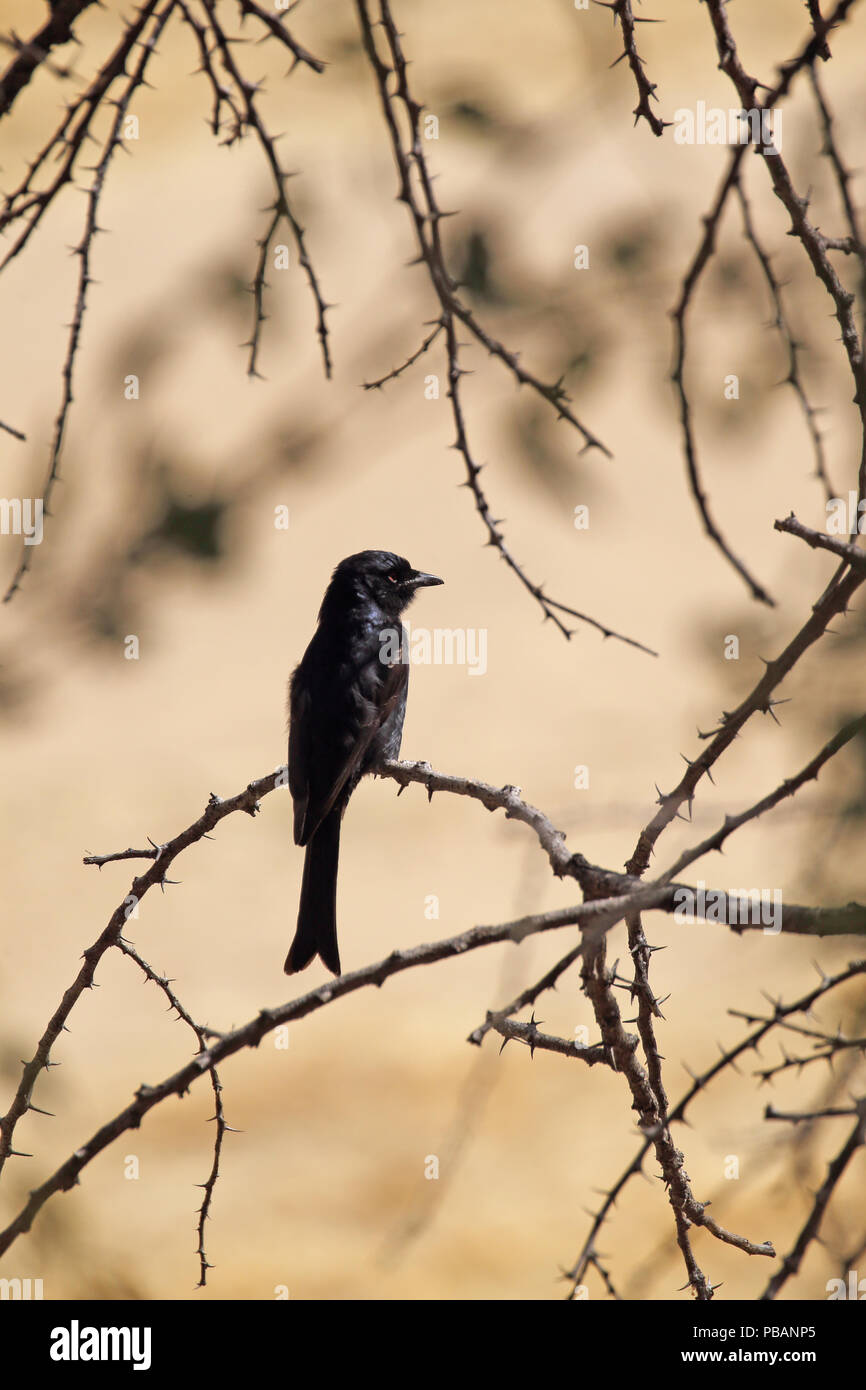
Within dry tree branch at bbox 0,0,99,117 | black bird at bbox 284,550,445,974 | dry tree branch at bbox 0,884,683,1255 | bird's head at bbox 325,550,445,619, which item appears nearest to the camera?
dry tree branch at bbox 0,884,683,1255

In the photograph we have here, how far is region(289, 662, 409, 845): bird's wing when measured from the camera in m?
4.47

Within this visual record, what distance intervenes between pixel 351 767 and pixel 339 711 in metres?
0.28

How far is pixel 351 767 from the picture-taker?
4512mm

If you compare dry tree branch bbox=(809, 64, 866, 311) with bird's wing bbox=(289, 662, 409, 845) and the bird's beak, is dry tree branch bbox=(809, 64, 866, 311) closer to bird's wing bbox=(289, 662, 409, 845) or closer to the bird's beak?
bird's wing bbox=(289, 662, 409, 845)

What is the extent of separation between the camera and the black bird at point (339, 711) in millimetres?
4457

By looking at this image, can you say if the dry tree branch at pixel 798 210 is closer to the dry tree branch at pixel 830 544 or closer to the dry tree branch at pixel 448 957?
the dry tree branch at pixel 830 544

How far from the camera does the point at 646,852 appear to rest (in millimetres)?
2447

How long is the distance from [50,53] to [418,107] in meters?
0.82

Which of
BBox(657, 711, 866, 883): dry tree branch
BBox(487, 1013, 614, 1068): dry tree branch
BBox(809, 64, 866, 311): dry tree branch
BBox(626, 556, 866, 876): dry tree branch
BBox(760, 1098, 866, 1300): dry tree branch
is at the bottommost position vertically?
BBox(760, 1098, 866, 1300): dry tree branch

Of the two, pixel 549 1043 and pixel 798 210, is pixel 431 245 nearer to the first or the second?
pixel 798 210

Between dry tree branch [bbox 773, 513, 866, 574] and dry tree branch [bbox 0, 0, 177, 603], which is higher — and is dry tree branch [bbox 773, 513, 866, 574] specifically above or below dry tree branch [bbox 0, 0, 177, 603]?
below

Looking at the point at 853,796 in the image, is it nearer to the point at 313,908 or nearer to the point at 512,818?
the point at 512,818

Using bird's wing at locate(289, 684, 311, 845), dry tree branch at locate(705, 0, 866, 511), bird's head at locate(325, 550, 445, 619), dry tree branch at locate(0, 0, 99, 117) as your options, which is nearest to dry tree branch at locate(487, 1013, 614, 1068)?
dry tree branch at locate(705, 0, 866, 511)

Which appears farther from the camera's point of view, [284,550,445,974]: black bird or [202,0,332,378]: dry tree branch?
[284,550,445,974]: black bird
